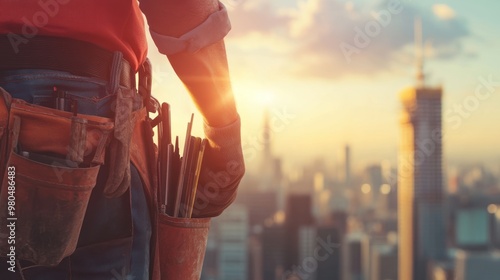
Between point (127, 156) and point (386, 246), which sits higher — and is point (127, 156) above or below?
above

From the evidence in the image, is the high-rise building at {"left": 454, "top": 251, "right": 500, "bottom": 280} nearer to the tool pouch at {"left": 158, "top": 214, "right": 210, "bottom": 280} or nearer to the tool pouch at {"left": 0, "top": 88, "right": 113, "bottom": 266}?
the tool pouch at {"left": 158, "top": 214, "right": 210, "bottom": 280}

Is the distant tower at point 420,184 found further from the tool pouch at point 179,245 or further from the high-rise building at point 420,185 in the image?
the tool pouch at point 179,245

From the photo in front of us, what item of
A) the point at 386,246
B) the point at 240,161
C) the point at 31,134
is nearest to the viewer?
the point at 31,134

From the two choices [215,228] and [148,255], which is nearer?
[148,255]

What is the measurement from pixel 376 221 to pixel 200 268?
163 m

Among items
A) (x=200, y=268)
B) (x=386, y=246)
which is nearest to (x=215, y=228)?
(x=386, y=246)

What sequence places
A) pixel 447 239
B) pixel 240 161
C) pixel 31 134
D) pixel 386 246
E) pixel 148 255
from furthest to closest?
pixel 447 239
pixel 386 246
pixel 240 161
pixel 148 255
pixel 31 134

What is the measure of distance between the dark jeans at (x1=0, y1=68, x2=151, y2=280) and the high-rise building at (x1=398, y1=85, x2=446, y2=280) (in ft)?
487

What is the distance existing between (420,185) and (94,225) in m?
174

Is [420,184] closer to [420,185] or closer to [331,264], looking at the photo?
[420,185]

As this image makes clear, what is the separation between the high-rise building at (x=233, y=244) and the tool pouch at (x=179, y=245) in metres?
121

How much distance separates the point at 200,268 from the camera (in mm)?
3115

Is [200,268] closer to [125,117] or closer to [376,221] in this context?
[125,117]

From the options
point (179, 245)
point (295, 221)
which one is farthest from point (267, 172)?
point (179, 245)
